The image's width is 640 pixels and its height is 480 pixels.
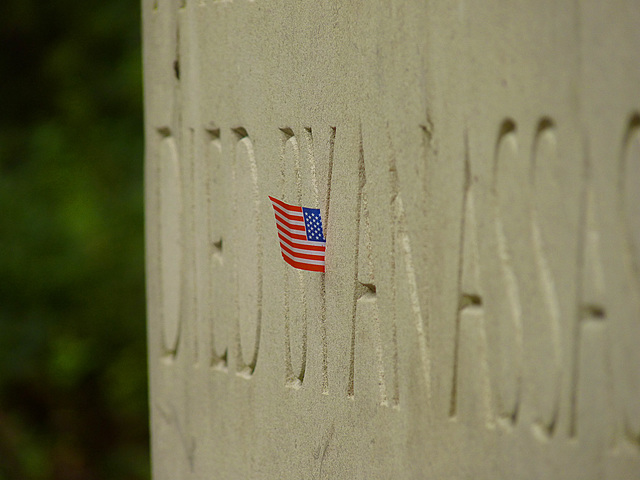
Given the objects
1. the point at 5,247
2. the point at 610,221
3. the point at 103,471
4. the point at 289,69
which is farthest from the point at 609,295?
the point at 103,471

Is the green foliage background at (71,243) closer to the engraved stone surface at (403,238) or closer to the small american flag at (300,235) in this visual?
the engraved stone surface at (403,238)

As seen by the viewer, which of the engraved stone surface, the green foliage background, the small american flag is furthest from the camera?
the green foliage background

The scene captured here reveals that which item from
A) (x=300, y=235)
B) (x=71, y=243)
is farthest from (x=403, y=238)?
(x=71, y=243)

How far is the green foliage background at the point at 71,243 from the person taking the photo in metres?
7.75

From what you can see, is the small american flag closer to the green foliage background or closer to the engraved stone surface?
the engraved stone surface

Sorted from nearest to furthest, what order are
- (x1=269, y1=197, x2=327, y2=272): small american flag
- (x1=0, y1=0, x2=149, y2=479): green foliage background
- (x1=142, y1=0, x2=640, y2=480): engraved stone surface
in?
1. (x1=142, y1=0, x2=640, y2=480): engraved stone surface
2. (x1=269, y1=197, x2=327, y2=272): small american flag
3. (x1=0, y1=0, x2=149, y2=479): green foliage background

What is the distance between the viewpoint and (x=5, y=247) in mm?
7648

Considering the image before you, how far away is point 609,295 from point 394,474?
2.70ft

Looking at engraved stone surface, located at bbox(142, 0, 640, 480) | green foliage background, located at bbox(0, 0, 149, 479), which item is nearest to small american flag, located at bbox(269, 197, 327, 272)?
engraved stone surface, located at bbox(142, 0, 640, 480)

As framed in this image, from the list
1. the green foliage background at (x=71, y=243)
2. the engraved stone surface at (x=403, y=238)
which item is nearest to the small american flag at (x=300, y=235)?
the engraved stone surface at (x=403, y=238)

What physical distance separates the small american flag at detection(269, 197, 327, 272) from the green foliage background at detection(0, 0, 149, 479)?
533cm

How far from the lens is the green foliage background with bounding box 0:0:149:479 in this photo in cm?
775

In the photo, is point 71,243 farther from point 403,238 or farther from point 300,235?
point 403,238

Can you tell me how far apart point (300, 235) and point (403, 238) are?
1.48 feet
